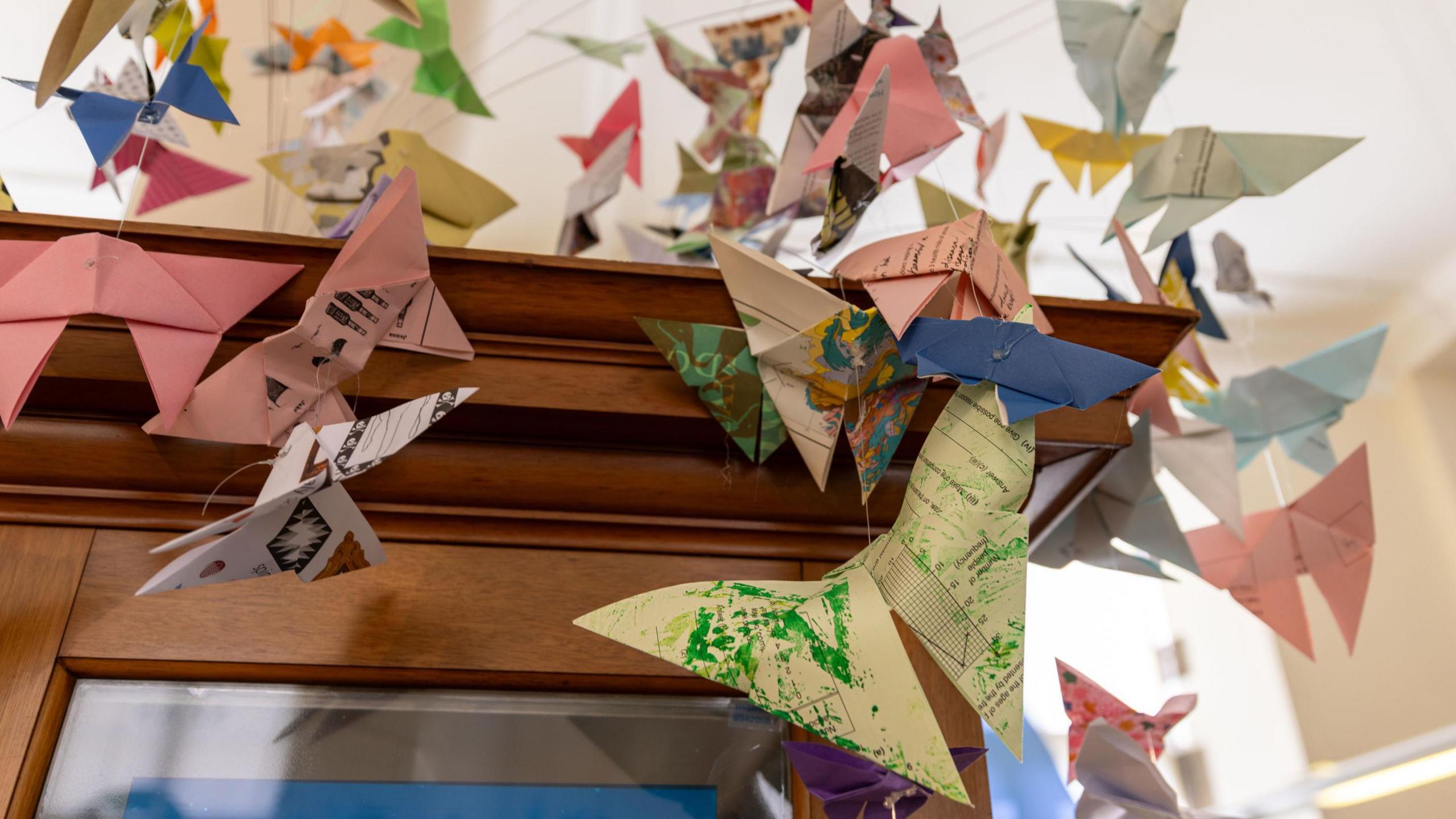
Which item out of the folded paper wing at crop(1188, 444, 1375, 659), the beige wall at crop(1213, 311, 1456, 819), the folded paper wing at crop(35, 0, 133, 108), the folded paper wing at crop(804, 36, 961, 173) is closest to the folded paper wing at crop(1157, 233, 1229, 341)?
the folded paper wing at crop(1188, 444, 1375, 659)

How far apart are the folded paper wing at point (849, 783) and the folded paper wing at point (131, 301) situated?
0.37m

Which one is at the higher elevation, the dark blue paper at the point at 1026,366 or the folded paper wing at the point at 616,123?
the folded paper wing at the point at 616,123

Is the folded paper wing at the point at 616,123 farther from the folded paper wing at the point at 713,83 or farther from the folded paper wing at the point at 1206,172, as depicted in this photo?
the folded paper wing at the point at 1206,172

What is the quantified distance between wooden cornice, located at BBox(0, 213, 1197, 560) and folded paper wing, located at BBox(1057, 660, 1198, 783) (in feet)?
0.66

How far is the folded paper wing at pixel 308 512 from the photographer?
428 millimetres

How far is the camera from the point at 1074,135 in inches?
33.1

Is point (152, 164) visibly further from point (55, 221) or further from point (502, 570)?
point (502, 570)

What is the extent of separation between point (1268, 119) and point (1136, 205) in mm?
613

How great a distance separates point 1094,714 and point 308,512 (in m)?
0.55

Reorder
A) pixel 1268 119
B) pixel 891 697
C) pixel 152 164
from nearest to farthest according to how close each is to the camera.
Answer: pixel 891 697 → pixel 152 164 → pixel 1268 119

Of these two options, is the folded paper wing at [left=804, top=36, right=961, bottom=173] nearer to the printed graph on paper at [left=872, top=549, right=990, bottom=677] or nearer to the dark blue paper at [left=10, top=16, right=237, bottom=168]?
the printed graph on paper at [left=872, top=549, right=990, bottom=677]

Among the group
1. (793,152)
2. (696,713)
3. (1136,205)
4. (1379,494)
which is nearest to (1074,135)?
(1136,205)

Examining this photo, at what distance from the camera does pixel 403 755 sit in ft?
1.65

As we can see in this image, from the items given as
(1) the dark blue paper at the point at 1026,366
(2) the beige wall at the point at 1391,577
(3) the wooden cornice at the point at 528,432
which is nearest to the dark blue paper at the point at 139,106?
(3) the wooden cornice at the point at 528,432
